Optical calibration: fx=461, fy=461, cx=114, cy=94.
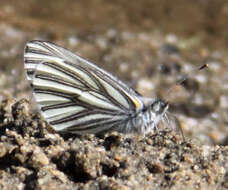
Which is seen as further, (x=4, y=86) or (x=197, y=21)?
(x=197, y=21)

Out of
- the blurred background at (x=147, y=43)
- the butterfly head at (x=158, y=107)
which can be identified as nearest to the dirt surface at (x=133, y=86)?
the blurred background at (x=147, y=43)

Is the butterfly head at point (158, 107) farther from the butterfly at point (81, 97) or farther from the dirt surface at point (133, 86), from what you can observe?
the dirt surface at point (133, 86)

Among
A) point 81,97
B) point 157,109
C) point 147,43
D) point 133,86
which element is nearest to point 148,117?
point 157,109

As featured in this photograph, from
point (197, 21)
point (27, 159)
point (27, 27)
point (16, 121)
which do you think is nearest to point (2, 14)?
point (27, 27)

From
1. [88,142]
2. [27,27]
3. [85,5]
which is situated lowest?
[88,142]

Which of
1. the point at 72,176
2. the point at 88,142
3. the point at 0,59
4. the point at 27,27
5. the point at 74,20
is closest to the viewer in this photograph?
the point at 72,176

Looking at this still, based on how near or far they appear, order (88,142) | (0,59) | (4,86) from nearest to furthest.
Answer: (88,142) < (4,86) < (0,59)

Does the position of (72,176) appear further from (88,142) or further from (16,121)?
(16,121)
